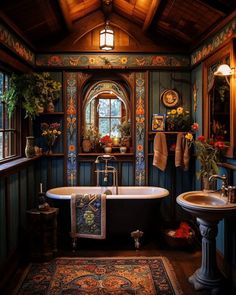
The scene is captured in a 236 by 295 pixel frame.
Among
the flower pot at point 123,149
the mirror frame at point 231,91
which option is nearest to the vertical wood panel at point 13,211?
the flower pot at point 123,149

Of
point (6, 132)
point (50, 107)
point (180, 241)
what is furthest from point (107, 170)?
point (6, 132)

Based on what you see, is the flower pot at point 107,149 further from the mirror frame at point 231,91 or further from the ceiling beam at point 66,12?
the ceiling beam at point 66,12

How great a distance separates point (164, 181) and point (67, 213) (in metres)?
1.56

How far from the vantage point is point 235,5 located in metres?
3.16

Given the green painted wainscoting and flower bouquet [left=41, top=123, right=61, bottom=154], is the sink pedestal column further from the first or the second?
flower bouquet [left=41, top=123, right=61, bottom=154]

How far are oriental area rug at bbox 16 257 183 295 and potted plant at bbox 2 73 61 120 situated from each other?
187 centimetres

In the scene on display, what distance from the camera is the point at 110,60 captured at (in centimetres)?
500

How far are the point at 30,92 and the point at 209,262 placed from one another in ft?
9.30

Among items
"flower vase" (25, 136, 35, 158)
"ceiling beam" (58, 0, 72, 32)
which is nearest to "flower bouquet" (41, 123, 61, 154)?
"flower vase" (25, 136, 35, 158)

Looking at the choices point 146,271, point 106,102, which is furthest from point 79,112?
point 146,271

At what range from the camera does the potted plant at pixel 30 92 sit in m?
3.98

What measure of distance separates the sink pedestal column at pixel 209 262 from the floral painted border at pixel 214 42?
73.5 inches

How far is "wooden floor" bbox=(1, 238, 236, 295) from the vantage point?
3707 mm

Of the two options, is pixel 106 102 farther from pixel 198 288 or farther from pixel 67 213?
pixel 198 288
